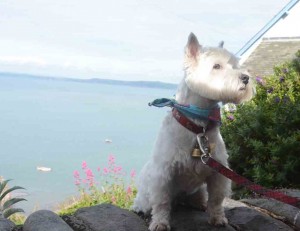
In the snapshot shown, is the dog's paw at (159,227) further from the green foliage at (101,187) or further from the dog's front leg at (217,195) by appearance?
the green foliage at (101,187)

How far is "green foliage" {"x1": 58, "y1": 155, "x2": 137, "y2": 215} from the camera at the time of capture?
259 inches

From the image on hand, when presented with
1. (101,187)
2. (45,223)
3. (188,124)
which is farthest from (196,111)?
(101,187)

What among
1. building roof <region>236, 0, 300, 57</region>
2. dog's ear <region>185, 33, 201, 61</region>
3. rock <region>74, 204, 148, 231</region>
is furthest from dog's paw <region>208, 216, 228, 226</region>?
building roof <region>236, 0, 300, 57</region>

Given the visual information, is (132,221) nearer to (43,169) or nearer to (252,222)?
(252,222)

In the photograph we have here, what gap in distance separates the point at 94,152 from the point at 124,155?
1116mm

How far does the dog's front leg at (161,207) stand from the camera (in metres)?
2.90

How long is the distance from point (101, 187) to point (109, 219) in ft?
13.5

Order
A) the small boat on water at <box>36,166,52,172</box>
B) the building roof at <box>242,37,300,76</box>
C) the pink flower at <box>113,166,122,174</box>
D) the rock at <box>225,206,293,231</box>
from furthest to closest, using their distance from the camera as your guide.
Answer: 1. the building roof at <box>242,37,300,76</box>
2. the small boat on water at <box>36,166,52,172</box>
3. the pink flower at <box>113,166,122,174</box>
4. the rock at <box>225,206,293,231</box>

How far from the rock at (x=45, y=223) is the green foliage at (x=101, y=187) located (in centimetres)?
327

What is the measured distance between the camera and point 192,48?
2775mm

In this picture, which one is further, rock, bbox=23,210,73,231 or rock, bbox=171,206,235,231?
rock, bbox=171,206,235,231

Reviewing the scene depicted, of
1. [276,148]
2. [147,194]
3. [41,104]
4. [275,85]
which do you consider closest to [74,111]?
[41,104]

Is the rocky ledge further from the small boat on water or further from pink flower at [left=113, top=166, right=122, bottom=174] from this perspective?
the small boat on water

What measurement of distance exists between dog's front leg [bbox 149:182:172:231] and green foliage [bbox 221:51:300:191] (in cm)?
280
